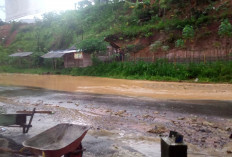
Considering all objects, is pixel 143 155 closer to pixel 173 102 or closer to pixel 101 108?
pixel 101 108

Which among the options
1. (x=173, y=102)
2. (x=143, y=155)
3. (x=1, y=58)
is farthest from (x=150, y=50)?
(x=1, y=58)

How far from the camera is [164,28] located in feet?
91.8

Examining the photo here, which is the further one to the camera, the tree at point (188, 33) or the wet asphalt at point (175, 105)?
the tree at point (188, 33)

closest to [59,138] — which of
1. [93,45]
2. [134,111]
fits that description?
[134,111]

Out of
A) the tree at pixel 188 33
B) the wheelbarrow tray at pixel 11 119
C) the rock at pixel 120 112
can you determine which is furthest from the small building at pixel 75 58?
the wheelbarrow tray at pixel 11 119

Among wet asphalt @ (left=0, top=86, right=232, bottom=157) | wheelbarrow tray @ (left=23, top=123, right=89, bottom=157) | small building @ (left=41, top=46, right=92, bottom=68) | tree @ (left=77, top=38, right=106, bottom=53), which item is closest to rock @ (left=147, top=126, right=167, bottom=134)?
wet asphalt @ (left=0, top=86, right=232, bottom=157)

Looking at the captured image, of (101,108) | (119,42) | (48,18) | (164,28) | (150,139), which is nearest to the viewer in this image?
(150,139)

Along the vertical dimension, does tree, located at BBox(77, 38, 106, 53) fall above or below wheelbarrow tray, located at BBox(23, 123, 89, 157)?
above

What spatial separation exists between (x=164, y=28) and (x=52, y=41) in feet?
73.3

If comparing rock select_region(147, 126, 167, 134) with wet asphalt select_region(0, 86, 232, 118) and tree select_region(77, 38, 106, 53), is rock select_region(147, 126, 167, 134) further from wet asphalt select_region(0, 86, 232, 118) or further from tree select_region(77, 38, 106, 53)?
tree select_region(77, 38, 106, 53)

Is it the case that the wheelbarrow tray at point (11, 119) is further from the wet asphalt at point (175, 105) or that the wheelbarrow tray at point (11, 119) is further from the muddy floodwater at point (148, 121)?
the wet asphalt at point (175, 105)

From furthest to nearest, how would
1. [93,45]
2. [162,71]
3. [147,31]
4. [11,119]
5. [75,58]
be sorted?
1. [147,31]
2. [75,58]
3. [93,45]
4. [162,71]
5. [11,119]

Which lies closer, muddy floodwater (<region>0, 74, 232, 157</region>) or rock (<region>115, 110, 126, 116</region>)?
muddy floodwater (<region>0, 74, 232, 157</region>)

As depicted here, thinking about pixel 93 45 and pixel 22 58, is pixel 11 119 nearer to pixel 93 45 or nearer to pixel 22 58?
pixel 93 45
